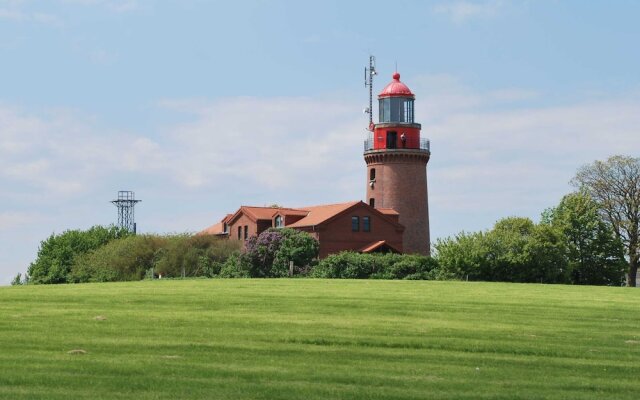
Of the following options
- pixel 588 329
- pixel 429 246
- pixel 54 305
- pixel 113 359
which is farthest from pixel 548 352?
pixel 429 246

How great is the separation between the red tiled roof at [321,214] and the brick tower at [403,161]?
4944mm

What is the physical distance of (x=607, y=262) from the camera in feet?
270

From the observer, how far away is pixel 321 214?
289 ft

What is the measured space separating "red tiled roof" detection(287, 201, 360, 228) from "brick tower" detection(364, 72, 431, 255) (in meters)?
4.94

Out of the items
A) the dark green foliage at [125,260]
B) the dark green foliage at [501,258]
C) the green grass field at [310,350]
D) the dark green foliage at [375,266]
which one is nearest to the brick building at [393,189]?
the dark green foliage at [125,260]

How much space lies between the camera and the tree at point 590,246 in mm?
81938

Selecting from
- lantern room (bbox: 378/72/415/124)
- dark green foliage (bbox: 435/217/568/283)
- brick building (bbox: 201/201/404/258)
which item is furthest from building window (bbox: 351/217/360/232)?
dark green foliage (bbox: 435/217/568/283)

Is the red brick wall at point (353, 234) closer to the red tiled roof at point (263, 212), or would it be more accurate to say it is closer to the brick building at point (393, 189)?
the brick building at point (393, 189)

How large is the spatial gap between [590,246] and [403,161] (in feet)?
57.5

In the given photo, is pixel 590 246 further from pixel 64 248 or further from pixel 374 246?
pixel 64 248

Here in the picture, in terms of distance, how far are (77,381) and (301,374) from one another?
3554 millimetres

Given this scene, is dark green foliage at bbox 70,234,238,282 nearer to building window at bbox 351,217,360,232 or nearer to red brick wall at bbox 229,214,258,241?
red brick wall at bbox 229,214,258,241

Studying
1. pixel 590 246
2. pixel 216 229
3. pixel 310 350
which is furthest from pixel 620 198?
pixel 310 350

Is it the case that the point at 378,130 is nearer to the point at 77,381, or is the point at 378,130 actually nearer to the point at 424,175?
the point at 424,175
